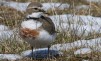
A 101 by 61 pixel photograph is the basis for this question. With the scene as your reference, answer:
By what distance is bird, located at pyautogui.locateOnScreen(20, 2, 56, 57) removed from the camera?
523 centimetres

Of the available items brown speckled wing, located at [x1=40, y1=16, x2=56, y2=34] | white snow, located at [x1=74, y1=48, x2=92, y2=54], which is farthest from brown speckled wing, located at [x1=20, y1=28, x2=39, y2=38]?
white snow, located at [x1=74, y1=48, x2=92, y2=54]

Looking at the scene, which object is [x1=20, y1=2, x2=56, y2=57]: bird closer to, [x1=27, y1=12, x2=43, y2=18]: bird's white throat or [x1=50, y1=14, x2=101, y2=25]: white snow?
[x1=27, y1=12, x2=43, y2=18]: bird's white throat

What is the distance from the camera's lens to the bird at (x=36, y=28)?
5.23m

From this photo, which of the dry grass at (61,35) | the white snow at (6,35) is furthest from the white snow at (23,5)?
the white snow at (6,35)

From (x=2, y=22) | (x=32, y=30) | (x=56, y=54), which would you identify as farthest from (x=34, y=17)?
(x=2, y=22)

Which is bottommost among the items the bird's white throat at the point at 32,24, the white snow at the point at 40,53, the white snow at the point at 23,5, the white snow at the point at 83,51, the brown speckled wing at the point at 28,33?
the white snow at the point at 23,5

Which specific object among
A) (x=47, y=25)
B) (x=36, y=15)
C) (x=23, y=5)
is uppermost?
(x=36, y=15)

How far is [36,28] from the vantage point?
524 cm


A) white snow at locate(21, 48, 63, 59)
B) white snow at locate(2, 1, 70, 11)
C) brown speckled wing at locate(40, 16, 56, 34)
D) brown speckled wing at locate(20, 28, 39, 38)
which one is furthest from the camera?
white snow at locate(2, 1, 70, 11)

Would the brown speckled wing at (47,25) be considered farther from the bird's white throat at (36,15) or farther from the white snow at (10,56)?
the white snow at (10,56)

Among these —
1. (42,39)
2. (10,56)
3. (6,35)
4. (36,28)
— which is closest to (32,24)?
(36,28)

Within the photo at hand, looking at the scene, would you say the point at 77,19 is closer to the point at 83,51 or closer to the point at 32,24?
the point at 83,51

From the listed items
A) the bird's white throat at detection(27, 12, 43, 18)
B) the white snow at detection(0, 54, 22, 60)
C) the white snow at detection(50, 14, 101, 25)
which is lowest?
the white snow at detection(50, 14, 101, 25)

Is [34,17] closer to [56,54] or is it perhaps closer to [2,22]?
[56,54]
